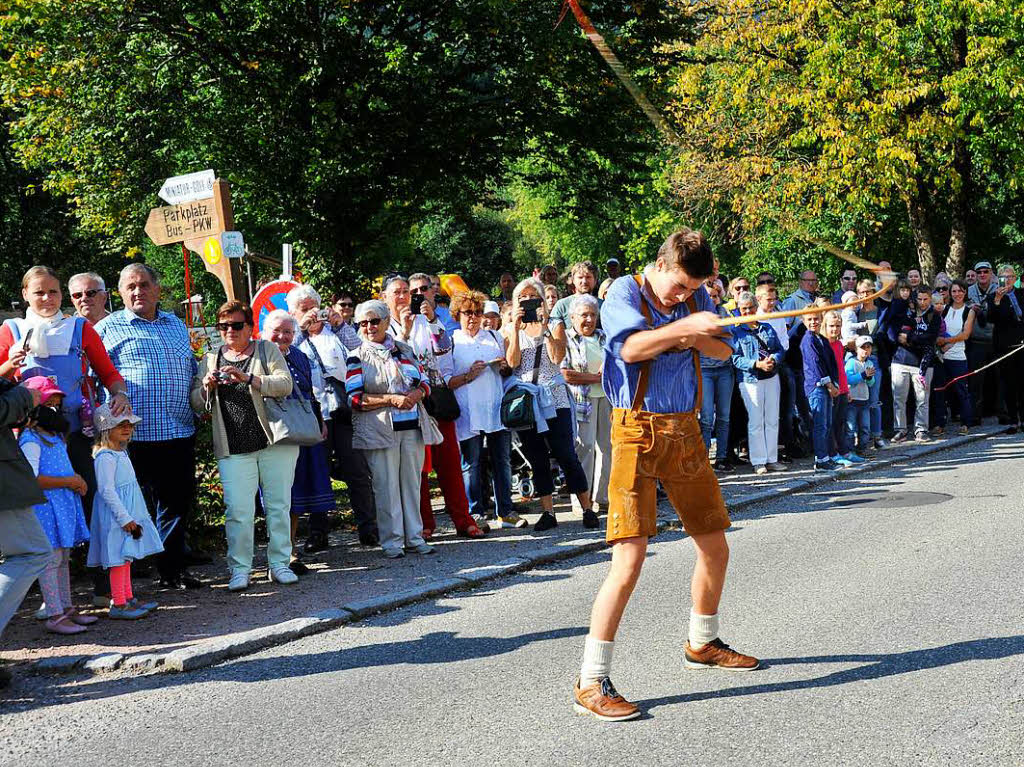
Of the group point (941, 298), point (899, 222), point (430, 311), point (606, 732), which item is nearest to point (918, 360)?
point (941, 298)

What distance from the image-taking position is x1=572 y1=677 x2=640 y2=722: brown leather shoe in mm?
4723

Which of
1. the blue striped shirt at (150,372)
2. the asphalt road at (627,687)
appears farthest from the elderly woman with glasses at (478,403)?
the blue striped shirt at (150,372)

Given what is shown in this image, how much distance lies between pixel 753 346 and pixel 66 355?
7.55m

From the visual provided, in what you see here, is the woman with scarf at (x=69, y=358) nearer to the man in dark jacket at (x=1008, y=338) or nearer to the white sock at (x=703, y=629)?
the white sock at (x=703, y=629)

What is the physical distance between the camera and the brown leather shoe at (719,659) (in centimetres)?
533

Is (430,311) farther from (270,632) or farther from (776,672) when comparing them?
(776,672)

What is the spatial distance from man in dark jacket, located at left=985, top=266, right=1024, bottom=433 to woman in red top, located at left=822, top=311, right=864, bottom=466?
14.8ft

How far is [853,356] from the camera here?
13.5 m

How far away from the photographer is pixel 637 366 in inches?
200

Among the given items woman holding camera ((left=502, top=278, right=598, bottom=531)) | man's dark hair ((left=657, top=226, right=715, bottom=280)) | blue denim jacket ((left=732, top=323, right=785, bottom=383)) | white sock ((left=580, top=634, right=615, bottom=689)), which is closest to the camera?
white sock ((left=580, top=634, right=615, bottom=689))

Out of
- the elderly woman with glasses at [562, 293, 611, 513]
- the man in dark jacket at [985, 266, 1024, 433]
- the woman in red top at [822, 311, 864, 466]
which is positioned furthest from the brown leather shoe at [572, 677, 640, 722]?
the man in dark jacket at [985, 266, 1024, 433]

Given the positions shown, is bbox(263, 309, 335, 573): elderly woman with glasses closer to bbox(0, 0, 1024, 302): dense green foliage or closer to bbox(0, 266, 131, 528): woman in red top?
bbox(0, 266, 131, 528): woman in red top

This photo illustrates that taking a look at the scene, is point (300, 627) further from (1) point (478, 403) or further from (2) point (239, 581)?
(1) point (478, 403)

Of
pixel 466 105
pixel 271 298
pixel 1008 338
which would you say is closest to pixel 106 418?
pixel 271 298
